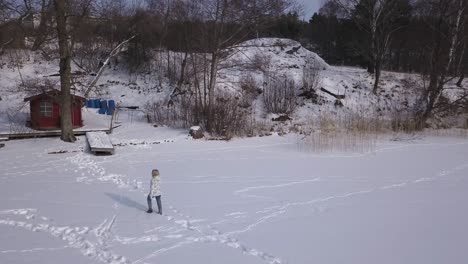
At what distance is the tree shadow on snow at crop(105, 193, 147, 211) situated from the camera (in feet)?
24.9

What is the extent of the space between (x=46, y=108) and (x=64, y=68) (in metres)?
2.98

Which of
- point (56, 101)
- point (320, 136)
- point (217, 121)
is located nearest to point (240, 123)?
point (217, 121)

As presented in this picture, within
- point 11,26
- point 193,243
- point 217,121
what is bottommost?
point 193,243

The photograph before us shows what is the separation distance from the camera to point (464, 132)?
57.3ft

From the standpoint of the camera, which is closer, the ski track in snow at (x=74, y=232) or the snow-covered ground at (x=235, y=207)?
the ski track in snow at (x=74, y=232)

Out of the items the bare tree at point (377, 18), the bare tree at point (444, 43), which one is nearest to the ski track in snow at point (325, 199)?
Result: the bare tree at point (444, 43)

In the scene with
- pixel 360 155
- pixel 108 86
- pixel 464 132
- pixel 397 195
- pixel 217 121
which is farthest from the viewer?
pixel 108 86

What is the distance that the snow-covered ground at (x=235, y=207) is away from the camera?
5.66 meters

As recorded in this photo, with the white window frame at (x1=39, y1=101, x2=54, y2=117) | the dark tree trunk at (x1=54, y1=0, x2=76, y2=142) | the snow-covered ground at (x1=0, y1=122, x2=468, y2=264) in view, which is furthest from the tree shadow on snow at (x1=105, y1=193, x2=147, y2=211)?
the white window frame at (x1=39, y1=101, x2=54, y2=117)

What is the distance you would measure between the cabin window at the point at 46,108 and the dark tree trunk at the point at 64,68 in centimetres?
219

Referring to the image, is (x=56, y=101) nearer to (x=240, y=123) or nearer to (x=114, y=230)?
(x=240, y=123)

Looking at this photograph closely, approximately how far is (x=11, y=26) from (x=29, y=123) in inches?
167

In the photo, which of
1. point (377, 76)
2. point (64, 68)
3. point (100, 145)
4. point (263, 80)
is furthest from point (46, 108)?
point (377, 76)

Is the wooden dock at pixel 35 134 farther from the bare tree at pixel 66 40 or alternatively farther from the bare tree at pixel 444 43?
the bare tree at pixel 444 43
